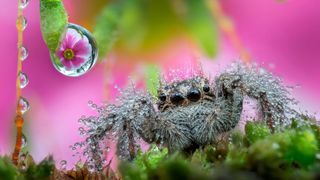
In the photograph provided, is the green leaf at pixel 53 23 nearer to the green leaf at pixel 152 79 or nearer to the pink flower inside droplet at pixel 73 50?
the pink flower inside droplet at pixel 73 50

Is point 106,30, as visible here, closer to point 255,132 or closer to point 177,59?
point 255,132

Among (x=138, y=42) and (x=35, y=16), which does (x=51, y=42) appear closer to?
(x=138, y=42)

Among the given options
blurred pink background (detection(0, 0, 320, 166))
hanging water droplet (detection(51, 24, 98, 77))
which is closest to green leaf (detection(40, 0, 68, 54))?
hanging water droplet (detection(51, 24, 98, 77))

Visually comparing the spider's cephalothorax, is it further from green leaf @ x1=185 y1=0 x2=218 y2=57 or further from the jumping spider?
green leaf @ x1=185 y1=0 x2=218 y2=57

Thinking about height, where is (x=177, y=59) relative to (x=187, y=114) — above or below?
above

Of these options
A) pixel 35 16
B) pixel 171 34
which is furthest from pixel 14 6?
pixel 171 34

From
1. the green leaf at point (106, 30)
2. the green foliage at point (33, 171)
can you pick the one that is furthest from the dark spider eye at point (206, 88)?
the green foliage at point (33, 171)

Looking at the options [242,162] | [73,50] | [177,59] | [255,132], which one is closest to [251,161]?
[242,162]

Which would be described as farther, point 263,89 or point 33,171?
point 263,89
